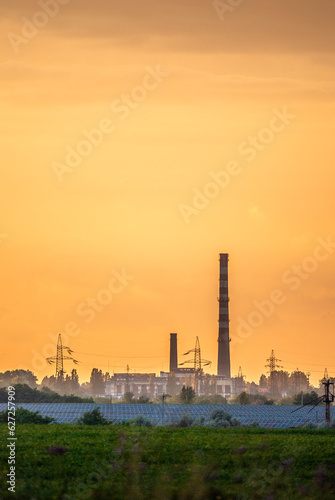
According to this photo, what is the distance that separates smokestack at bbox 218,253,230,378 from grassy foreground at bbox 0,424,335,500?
3860 inches

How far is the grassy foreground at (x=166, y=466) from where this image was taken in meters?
30.5

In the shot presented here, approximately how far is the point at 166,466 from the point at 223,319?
106 meters

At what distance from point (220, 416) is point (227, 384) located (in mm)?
99349

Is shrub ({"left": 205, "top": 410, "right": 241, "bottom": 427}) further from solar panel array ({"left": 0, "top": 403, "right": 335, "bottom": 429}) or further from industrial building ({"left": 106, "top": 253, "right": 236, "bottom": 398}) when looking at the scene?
industrial building ({"left": 106, "top": 253, "right": 236, "bottom": 398})

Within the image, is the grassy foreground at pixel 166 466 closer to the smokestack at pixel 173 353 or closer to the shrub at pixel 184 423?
the shrub at pixel 184 423

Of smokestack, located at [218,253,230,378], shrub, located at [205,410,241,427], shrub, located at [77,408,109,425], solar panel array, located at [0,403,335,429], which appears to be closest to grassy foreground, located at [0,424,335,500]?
shrub, located at [77,408,109,425]

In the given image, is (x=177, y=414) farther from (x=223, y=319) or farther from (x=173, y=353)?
(x=173, y=353)

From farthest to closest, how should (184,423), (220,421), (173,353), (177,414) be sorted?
(173,353)
(177,414)
(220,421)
(184,423)

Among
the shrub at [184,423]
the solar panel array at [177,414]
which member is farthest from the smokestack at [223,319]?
the shrub at [184,423]

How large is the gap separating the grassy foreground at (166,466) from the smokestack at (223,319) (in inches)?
3860

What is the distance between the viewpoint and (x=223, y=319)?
14000cm

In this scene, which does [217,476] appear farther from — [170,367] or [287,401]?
[170,367]

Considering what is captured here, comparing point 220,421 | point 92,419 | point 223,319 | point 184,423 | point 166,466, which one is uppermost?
point 223,319

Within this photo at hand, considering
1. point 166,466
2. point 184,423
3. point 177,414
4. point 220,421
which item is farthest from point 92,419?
point 177,414
